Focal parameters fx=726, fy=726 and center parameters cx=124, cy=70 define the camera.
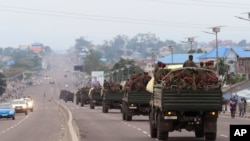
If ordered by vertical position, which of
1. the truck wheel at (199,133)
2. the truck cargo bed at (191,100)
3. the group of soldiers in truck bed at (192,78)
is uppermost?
the group of soldiers in truck bed at (192,78)

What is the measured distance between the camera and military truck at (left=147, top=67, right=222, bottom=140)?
76.7ft

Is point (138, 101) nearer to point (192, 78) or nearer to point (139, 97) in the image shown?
point (139, 97)

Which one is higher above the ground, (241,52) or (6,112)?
(241,52)

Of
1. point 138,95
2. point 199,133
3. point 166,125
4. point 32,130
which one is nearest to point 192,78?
point 166,125

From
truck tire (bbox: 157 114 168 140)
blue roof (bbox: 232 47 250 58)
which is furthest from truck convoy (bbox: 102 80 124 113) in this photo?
blue roof (bbox: 232 47 250 58)

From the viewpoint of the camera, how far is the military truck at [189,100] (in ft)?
76.7

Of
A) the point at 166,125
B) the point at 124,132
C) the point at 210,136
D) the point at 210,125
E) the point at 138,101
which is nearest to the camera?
the point at 210,125

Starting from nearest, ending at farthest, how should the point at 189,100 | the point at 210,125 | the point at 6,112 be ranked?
1. the point at 189,100
2. the point at 210,125
3. the point at 6,112

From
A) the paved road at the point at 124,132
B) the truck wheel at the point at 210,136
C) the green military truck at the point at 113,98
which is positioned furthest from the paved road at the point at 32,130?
the green military truck at the point at 113,98

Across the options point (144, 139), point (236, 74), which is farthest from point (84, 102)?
point (144, 139)

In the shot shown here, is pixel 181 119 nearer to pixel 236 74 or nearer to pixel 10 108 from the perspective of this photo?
pixel 10 108

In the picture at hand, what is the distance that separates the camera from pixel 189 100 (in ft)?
76.9

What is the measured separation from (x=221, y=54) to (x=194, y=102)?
152m

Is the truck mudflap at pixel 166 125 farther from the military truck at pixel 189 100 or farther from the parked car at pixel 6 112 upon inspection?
the parked car at pixel 6 112
